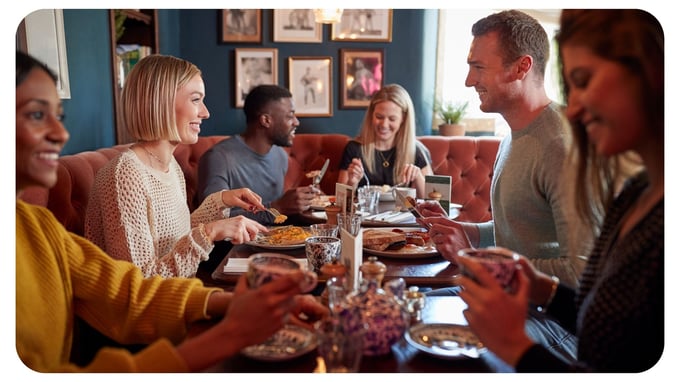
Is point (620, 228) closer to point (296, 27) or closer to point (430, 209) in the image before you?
point (430, 209)

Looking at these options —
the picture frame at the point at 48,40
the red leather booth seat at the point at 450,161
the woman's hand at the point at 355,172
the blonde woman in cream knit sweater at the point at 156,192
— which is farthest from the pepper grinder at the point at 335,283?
the red leather booth seat at the point at 450,161

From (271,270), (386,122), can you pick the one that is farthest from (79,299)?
(386,122)

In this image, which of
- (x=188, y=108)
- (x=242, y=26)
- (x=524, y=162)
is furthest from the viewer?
(x=242, y=26)

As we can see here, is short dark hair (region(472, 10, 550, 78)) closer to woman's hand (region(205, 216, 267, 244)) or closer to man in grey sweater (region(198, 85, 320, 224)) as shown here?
woman's hand (region(205, 216, 267, 244))

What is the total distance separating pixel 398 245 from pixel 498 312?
0.88 m

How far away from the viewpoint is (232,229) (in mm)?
1663

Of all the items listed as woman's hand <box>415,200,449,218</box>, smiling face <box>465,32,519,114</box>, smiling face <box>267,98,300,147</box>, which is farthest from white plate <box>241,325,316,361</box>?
smiling face <box>267,98,300,147</box>

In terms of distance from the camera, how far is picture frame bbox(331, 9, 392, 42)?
423 centimetres

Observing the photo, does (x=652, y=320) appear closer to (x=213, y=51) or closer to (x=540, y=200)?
(x=540, y=200)

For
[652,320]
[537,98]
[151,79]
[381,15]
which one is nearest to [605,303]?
[652,320]

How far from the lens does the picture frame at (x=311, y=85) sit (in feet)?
14.0

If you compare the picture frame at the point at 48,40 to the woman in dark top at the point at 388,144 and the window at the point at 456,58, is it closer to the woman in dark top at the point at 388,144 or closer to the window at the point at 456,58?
the woman in dark top at the point at 388,144

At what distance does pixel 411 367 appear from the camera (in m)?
0.92

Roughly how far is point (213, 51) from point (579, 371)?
384 centimetres
